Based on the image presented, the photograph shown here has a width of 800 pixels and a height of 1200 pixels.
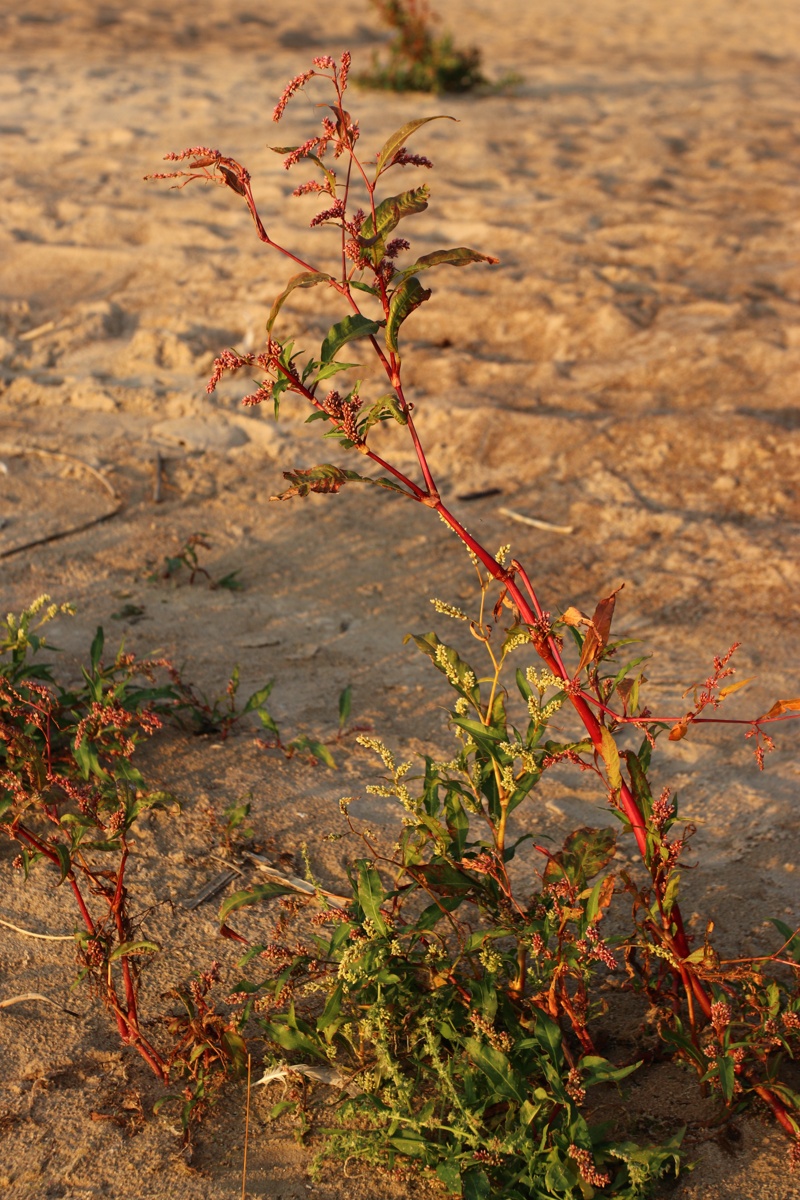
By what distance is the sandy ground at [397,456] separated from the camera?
2.30m

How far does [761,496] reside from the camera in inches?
168

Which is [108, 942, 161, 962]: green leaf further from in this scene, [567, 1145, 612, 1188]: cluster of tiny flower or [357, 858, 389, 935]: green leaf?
[567, 1145, 612, 1188]: cluster of tiny flower

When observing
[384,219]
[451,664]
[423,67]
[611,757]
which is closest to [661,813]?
[611,757]

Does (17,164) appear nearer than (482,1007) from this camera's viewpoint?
No

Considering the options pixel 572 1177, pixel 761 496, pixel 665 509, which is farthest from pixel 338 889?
pixel 761 496

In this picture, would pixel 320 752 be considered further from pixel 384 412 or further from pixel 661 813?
pixel 384 412

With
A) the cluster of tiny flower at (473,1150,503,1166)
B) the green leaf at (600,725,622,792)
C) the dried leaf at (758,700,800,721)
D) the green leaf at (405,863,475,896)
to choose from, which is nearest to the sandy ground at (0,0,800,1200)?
the cluster of tiny flower at (473,1150,503,1166)

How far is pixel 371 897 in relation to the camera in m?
1.98

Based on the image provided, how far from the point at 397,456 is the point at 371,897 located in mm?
2955

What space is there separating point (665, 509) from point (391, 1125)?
287cm

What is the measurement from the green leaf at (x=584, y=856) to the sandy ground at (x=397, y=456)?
1.41ft

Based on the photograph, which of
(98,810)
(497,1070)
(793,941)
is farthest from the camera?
(98,810)

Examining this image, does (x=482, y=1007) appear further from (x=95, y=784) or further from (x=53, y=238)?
(x=53, y=238)

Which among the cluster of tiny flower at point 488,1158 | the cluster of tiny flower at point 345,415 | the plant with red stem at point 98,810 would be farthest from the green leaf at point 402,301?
the cluster of tiny flower at point 488,1158
